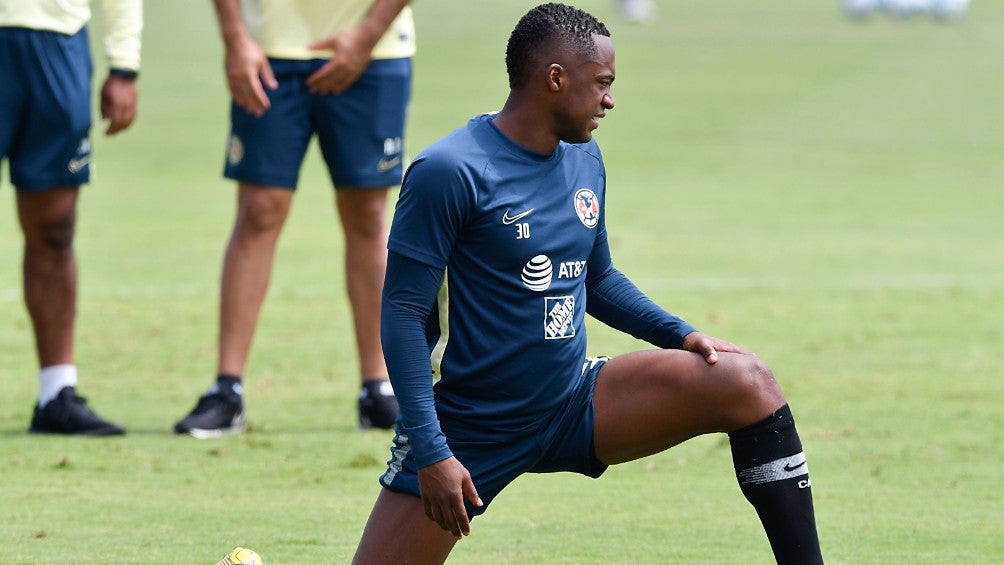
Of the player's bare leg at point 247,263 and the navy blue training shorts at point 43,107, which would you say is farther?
the player's bare leg at point 247,263

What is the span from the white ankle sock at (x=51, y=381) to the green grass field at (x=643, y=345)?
20 centimetres

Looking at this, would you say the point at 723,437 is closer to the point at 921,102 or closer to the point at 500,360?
the point at 500,360

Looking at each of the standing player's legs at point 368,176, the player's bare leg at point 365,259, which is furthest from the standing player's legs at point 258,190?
the player's bare leg at point 365,259

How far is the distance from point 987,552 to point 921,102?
62.5 ft

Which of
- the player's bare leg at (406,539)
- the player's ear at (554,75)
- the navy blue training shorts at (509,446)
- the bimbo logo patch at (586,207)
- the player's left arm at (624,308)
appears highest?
the player's ear at (554,75)

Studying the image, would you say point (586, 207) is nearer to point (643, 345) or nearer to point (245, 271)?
point (245, 271)

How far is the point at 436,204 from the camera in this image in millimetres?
4262

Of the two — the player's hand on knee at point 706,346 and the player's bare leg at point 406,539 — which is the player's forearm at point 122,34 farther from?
the player's hand on knee at point 706,346

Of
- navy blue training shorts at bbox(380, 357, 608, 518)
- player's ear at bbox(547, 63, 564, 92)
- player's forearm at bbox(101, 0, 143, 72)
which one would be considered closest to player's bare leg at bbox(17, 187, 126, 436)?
player's forearm at bbox(101, 0, 143, 72)

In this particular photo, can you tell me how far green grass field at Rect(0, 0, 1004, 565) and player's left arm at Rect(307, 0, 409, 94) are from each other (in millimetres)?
1361

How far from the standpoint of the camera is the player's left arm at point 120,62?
22.8 ft

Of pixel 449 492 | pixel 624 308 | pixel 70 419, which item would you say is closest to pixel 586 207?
pixel 624 308

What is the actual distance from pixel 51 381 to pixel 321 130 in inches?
56.8

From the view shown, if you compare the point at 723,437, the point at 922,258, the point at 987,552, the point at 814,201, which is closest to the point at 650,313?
the point at 987,552
